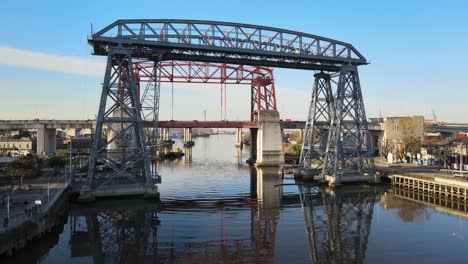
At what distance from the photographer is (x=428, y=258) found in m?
21.9

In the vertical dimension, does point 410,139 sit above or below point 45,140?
below

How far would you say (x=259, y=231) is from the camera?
2736 centimetres

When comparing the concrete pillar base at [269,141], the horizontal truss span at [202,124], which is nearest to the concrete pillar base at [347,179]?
the concrete pillar base at [269,141]

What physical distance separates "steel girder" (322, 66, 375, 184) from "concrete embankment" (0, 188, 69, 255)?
99.1 ft

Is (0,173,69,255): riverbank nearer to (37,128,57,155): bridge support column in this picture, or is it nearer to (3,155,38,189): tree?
(3,155,38,189): tree

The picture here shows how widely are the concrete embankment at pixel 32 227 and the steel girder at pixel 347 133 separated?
99.1 feet

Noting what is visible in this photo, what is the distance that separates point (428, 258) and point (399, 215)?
1140 cm

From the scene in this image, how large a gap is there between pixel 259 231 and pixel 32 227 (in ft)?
46.5

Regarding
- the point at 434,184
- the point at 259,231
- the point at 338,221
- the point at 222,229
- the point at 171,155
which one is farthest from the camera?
the point at 171,155

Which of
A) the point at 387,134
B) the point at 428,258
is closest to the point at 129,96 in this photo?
the point at 428,258

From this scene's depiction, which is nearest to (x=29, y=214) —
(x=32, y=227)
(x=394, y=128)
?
(x=32, y=227)

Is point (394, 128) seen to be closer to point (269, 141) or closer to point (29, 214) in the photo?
point (269, 141)

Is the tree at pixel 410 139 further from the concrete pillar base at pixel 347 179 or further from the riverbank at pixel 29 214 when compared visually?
the riverbank at pixel 29 214

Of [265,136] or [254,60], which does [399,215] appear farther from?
[265,136]
